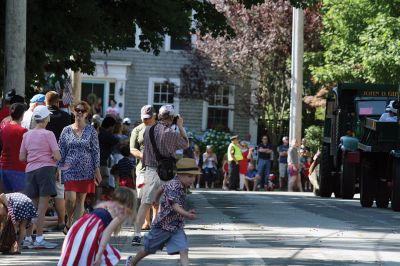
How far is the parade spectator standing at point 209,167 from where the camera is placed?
43.2 m

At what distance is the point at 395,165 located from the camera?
24.3 meters

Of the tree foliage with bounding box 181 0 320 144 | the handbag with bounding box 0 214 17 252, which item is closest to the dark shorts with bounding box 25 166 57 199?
the handbag with bounding box 0 214 17 252

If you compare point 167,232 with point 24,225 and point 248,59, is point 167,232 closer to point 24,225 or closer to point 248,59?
point 24,225

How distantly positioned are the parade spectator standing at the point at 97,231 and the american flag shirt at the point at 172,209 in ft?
7.87

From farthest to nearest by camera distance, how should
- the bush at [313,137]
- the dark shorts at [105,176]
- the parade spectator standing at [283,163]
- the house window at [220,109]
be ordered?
the house window at [220,109] → the bush at [313,137] → the parade spectator standing at [283,163] → the dark shorts at [105,176]

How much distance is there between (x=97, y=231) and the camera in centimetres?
998

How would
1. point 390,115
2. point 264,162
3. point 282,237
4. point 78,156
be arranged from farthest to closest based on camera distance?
1. point 264,162
2. point 390,115
3. point 282,237
4. point 78,156

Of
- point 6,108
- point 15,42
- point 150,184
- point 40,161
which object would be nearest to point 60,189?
point 6,108

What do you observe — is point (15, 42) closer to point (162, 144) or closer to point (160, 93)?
point (162, 144)

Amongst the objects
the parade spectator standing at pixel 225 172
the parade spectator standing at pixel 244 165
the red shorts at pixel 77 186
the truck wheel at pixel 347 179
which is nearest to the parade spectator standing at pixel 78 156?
the red shorts at pixel 77 186

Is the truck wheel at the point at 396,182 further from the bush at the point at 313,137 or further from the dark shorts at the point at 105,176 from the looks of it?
the bush at the point at 313,137

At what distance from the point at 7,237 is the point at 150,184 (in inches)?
101

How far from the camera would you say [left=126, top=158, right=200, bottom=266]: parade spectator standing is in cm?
1241

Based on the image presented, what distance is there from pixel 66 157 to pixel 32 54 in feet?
24.4
